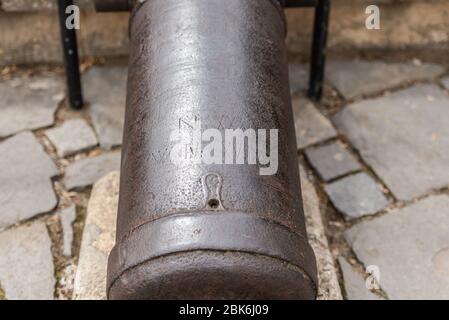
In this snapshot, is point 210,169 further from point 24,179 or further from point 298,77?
point 298,77

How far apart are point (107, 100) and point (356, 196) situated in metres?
1.29

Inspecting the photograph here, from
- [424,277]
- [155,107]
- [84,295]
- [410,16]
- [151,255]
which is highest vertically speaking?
[155,107]

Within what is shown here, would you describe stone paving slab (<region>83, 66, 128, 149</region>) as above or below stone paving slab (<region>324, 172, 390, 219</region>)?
above

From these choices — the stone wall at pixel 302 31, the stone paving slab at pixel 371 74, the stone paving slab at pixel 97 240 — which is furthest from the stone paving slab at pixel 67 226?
the stone paving slab at pixel 371 74

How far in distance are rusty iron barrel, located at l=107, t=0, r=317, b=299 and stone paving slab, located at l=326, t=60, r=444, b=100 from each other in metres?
1.43

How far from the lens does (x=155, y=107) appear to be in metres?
1.81

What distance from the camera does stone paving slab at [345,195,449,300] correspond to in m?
2.54

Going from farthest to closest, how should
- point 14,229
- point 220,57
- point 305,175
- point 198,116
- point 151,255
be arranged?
point 305,175 < point 14,229 < point 220,57 < point 198,116 < point 151,255

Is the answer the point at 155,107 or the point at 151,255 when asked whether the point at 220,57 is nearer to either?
the point at 155,107

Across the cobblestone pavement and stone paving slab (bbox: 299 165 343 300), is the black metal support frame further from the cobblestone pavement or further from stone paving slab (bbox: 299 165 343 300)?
stone paving slab (bbox: 299 165 343 300)

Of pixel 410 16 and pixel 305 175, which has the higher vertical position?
pixel 410 16

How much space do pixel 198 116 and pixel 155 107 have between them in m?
0.16

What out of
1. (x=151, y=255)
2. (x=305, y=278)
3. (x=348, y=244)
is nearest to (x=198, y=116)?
(x=151, y=255)

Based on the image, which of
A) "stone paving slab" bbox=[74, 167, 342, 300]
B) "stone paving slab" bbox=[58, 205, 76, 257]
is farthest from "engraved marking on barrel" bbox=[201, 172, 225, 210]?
"stone paving slab" bbox=[58, 205, 76, 257]
